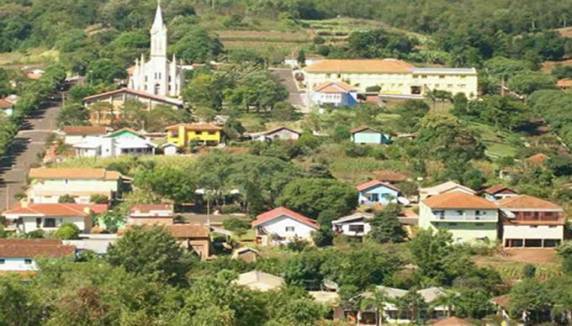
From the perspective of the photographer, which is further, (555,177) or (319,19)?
(319,19)

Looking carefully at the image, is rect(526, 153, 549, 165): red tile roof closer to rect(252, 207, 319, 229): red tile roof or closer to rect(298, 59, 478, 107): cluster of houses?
rect(252, 207, 319, 229): red tile roof

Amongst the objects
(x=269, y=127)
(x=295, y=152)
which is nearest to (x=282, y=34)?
(x=269, y=127)

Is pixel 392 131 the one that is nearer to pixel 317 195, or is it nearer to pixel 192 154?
pixel 192 154

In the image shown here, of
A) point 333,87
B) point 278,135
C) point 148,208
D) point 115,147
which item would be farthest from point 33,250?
point 333,87

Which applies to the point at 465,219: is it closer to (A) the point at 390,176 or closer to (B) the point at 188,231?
(A) the point at 390,176

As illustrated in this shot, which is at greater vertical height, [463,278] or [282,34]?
[282,34]

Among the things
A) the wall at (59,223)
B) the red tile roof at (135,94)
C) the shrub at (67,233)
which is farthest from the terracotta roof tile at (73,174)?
the red tile roof at (135,94)

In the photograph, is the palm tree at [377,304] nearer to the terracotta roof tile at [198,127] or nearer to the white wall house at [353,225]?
the white wall house at [353,225]
